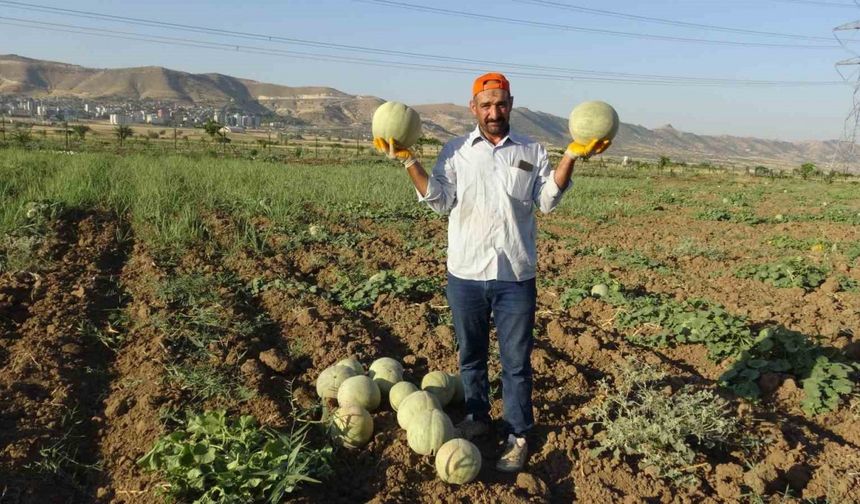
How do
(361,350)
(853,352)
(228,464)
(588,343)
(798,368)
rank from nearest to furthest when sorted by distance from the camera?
(228,464)
(798,368)
(361,350)
(588,343)
(853,352)

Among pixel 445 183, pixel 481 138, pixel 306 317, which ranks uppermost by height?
pixel 481 138

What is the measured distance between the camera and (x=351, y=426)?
2924mm

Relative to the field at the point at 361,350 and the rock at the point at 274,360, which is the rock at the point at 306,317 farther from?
the rock at the point at 274,360

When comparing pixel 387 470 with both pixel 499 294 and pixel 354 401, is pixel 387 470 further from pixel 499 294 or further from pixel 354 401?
pixel 499 294

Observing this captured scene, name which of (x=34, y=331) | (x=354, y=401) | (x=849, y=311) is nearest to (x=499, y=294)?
(x=354, y=401)

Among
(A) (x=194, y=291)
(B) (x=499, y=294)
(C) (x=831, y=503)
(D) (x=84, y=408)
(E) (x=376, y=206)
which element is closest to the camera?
(C) (x=831, y=503)

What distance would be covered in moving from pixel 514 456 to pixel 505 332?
651mm

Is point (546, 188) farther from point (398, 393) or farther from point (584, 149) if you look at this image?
point (398, 393)

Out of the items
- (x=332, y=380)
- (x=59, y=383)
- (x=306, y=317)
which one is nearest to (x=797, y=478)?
(x=332, y=380)

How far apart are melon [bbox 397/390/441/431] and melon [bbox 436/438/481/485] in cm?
28

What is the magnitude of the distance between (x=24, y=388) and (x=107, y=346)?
737 mm

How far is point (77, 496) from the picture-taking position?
2771 millimetres

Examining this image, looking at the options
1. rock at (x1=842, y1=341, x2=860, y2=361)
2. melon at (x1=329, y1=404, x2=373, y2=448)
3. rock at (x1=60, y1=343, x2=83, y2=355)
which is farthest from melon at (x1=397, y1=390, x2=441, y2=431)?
rock at (x1=842, y1=341, x2=860, y2=361)

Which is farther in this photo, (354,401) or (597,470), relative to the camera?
(354,401)
